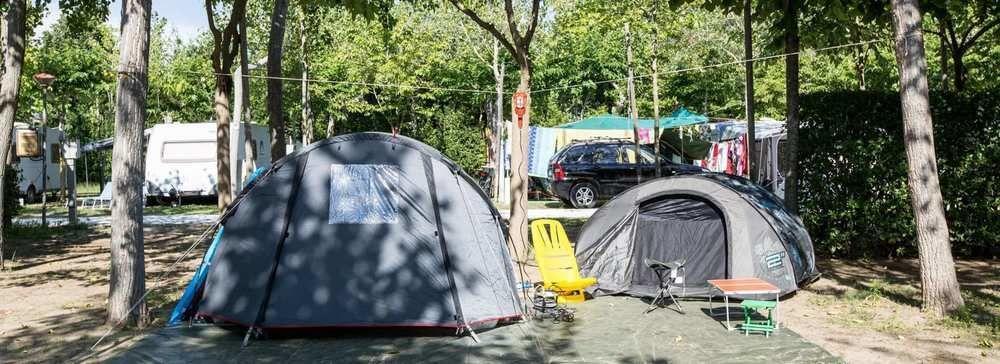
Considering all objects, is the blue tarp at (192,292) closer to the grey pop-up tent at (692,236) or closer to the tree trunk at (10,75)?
the grey pop-up tent at (692,236)

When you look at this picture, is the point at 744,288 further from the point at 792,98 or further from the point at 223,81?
the point at 223,81

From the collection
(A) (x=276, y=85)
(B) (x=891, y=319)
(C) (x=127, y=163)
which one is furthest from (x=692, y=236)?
(A) (x=276, y=85)

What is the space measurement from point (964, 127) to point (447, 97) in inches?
868

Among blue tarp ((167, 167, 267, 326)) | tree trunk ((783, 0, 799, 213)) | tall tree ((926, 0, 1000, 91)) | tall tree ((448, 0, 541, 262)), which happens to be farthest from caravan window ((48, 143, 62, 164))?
tall tree ((926, 0, 1000, 91))

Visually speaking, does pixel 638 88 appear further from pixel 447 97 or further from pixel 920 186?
pixel 920 186

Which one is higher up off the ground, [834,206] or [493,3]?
[493,3]

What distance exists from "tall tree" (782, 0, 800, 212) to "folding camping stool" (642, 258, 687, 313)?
2.93 meters

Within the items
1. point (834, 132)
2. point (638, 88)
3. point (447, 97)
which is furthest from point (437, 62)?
point (834, 132)

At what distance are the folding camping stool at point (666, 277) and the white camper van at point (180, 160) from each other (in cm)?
1702

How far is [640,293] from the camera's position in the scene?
877cm

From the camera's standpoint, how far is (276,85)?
12.7 m

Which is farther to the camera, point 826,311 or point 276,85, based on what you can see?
point 276,85

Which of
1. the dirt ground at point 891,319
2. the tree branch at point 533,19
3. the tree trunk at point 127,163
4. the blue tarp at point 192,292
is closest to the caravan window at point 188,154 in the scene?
the tree branch at point 533,19

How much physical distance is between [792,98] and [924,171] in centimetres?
345
